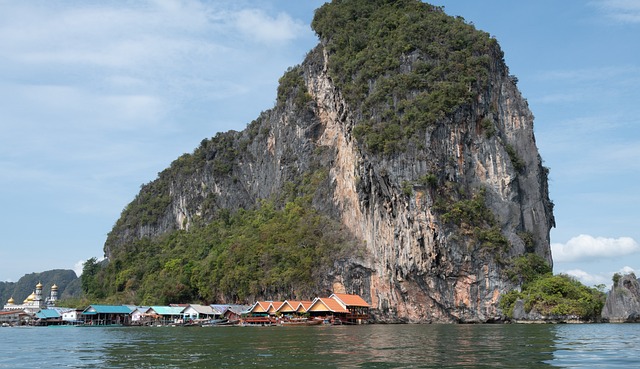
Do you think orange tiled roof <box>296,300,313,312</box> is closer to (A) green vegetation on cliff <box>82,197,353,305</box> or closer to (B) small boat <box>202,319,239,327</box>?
(A) green vegetation on cliff <box>82,197,353,305</box>

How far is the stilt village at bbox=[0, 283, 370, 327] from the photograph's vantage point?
2283 inches

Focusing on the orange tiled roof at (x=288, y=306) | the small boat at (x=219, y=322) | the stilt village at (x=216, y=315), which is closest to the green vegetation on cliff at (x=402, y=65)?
the stilt village at (x=216, y=315)

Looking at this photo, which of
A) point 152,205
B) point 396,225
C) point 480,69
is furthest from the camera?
point 152,205

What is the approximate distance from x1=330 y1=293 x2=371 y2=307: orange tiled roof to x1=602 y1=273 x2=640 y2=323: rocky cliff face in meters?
20.6

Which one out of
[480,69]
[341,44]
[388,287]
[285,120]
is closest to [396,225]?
[388,287]

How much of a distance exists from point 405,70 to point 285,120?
24.0 metres

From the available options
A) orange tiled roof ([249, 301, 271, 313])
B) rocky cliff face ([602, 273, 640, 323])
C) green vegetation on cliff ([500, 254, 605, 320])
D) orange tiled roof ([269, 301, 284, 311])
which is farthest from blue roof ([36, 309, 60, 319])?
rocky cliff face ([602, 273, 640, 323])

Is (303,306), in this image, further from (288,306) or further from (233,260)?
(233,260)

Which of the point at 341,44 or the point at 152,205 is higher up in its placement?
the point at 341,44

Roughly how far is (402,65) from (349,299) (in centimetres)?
2472

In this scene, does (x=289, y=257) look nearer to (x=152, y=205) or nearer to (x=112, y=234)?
(x=152, y=205)

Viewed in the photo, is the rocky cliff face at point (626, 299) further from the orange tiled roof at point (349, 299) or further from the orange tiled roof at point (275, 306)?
the orange tiled roof at point (275, 306)

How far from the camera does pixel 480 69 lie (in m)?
64.6

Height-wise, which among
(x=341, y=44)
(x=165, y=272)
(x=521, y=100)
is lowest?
(x=165, y=272)
